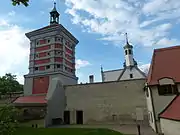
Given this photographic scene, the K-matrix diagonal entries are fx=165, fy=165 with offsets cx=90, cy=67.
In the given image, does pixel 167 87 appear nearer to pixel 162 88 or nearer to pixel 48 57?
pixel 162 88

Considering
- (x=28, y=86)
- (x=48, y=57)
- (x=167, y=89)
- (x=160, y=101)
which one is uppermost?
(x=48, y=57)

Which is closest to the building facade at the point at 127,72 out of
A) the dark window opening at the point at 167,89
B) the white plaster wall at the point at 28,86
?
the white plaster wall at the point at 28,86

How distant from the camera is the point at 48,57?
24.7 metres

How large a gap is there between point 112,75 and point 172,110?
92.5 feet

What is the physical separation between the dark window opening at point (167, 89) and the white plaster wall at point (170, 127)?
2234 millimetres

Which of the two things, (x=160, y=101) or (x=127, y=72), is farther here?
(x=127, y=72)

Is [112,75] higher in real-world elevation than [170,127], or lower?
higher

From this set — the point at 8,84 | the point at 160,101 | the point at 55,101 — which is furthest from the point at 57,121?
the point at 160,101

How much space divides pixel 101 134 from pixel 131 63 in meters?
31.3

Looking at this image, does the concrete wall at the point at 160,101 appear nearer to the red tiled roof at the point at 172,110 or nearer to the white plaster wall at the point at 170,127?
the red tiled roof at the point at 172,110

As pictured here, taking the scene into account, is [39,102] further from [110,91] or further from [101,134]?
[101,134]

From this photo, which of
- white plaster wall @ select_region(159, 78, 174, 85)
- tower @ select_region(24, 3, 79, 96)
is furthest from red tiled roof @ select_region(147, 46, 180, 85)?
tower @ select_region(24, 3, 79, 96)

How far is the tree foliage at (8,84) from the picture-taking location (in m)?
23.9

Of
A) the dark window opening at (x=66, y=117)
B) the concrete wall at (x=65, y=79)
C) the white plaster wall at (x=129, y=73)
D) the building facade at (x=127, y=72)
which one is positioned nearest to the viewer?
the dark window opening at (x=66, y=117)
